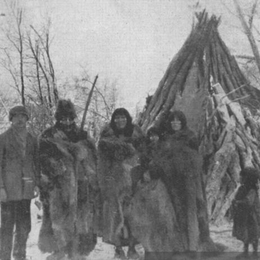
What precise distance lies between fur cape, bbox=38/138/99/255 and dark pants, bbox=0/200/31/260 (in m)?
0.21

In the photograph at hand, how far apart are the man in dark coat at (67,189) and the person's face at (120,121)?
427 mm

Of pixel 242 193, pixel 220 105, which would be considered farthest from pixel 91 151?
pixel 220 105

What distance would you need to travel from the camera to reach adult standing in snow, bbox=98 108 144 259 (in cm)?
486

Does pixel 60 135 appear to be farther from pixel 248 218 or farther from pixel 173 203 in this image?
pixel 248 218

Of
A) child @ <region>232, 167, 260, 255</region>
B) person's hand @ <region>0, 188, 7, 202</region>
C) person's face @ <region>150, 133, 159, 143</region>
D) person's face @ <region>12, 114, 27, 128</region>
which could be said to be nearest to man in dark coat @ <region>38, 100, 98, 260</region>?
person's face @ <region>12, 114, 27, 128</region>

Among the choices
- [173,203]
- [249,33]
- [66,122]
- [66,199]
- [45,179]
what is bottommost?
[173,203]

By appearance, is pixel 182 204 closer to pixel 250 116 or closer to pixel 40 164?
pixel 40 164

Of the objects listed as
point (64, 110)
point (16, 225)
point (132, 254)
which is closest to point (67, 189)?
point (16, 225)

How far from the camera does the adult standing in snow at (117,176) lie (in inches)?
191

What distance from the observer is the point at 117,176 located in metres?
4.88

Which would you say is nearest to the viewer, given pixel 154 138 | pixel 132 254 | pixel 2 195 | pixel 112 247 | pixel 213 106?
pixel 2 195

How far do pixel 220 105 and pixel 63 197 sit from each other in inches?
143

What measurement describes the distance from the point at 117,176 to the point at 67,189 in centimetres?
62

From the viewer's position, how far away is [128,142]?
16.1 feet
